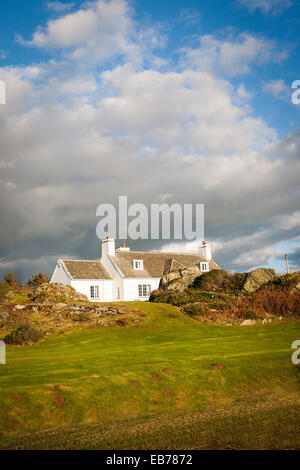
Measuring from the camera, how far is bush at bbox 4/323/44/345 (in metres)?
26.0

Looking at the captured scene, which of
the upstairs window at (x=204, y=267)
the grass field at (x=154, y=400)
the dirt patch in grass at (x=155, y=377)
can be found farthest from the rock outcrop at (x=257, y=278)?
the dirt patch in grass at (x=155, y=377)

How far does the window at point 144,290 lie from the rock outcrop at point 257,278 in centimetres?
1412

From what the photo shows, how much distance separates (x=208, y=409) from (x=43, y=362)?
7525 millimetres

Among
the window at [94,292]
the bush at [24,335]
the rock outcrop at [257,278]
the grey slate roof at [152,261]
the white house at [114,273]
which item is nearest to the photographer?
the bush at [24,335]

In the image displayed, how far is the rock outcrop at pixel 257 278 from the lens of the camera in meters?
43.9

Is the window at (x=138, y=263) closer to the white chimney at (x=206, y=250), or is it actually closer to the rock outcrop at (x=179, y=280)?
the rock outcrop at (x=179, y=280)

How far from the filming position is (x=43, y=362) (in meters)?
17.0

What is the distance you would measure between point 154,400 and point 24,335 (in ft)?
50.8

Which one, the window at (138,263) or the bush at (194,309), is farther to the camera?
the window at (138,263)

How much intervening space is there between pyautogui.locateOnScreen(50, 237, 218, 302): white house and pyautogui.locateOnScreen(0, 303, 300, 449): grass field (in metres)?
31.8

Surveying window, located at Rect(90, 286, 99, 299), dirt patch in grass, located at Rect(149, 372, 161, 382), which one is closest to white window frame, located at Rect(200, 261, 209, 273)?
window, located at Rect(90, 286, 99, 299)

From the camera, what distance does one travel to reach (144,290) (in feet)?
177

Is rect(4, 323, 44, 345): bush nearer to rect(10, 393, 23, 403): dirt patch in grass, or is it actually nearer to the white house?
rect(10, 393, 23, 403): dirt patch in grass
